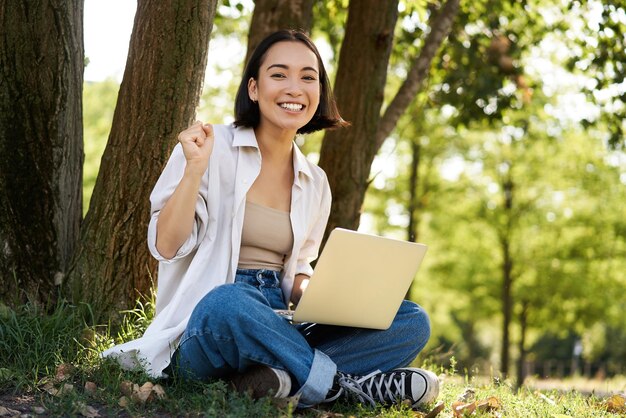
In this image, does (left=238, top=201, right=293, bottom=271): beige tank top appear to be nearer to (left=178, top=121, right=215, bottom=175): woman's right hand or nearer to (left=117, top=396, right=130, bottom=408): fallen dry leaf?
(left=178, top=121, right=215, bottom=175): woman's right hand

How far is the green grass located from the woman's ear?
1.36 meters

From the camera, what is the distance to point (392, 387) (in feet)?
12.7

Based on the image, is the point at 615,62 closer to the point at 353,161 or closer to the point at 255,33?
the point at 353,161

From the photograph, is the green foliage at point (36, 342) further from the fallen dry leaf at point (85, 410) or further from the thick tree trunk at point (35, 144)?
the fallen dry leaf at point (85, 410)

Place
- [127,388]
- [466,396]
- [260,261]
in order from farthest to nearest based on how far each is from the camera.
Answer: [466,396] → [260,261] → [127,388]

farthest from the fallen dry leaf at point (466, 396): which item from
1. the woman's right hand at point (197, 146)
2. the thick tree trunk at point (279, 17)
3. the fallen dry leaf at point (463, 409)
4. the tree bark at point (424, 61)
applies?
the tree bark at point (424, 61)

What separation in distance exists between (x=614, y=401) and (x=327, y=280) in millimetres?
1971

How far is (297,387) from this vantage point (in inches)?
138

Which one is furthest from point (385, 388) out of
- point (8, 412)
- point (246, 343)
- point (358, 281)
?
point (8, 412)

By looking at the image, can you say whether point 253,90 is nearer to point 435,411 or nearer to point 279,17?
point 435,411

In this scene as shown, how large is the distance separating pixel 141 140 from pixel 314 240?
1.26 meters

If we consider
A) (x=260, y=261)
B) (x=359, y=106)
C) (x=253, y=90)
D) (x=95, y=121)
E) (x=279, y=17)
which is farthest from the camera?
(x=95, y=121)

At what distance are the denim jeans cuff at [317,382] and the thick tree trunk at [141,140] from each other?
1550mm

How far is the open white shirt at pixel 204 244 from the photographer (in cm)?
363
